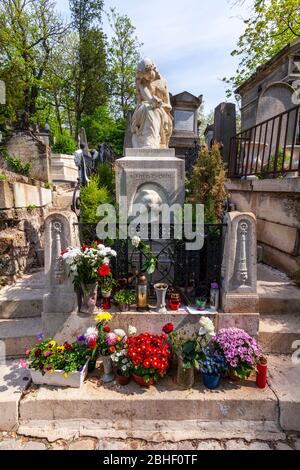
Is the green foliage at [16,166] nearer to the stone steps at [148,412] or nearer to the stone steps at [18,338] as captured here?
the stone steps at [18,338]

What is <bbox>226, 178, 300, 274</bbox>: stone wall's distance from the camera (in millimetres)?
4387

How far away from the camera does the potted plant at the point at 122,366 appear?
2775 millimetres

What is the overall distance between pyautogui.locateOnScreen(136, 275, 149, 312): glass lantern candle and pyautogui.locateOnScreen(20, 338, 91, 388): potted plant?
800 mm

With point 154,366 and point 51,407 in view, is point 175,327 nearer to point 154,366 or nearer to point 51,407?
point 154,366

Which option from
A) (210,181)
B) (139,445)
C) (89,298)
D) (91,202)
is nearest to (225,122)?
(210,181)

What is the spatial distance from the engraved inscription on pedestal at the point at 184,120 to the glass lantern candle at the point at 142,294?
11.4 metres

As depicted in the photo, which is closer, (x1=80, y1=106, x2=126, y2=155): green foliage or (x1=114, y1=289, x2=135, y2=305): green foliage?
(x1=114, y1=289, x2=135, y2=305): green foliage

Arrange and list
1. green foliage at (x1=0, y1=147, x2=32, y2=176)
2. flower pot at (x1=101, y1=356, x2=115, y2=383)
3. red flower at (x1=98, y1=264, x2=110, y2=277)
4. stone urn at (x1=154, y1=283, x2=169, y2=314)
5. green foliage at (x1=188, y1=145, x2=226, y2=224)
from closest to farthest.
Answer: flower pot at (x1=101, y1=356, x2=115, y2=383) → red flower at (x1=98, y1=264, x2=110, y2=277) → stone urn at (x1=154, y1=283, x2=169, y2=314) → green foliage at (x1=188, y1=145, x2=226, y2=224) → green foliage at (x1=0, y1=147, x2=32, y2=176)

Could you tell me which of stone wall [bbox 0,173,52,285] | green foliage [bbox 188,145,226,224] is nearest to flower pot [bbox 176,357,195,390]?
green foliage [bbox 188,145,226,224]

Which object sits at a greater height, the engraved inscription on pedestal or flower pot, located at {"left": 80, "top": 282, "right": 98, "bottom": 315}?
the engraved inscription on pedestal

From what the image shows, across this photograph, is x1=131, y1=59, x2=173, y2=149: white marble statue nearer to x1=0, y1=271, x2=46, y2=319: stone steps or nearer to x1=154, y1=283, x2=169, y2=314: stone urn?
x1=154, y1=283, x2=169, y2=314: stone urn

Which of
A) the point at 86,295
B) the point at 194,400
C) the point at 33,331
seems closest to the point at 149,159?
the point at 86,295

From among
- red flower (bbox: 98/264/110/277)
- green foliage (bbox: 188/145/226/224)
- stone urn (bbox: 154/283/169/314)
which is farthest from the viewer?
green foliage (bbox: 188/145/226/224)

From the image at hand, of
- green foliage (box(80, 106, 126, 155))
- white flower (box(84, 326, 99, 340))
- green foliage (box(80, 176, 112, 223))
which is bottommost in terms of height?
white flower (box(84, 326, 99, 340))
